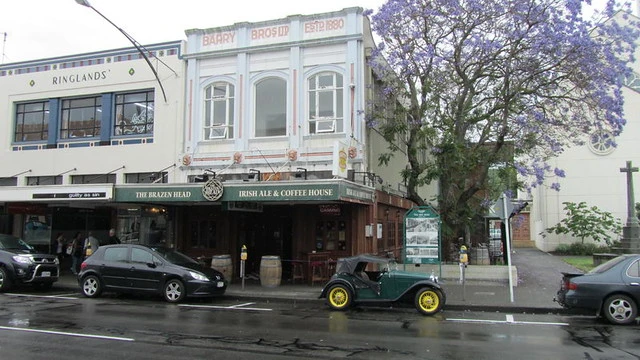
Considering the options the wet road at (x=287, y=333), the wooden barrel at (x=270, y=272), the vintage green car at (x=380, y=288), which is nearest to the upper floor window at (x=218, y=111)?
the wooden barrel at (x=270, y=272)

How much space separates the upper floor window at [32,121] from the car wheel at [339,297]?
15852 millimetres

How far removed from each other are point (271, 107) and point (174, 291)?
7960 millimetres

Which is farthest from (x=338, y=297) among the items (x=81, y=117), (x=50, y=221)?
(x=50, y=221)

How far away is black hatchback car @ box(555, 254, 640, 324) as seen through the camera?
10.1 metres

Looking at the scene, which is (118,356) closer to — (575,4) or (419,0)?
(419,0)

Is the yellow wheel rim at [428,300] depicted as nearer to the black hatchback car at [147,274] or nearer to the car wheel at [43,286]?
the black hatchback car at [147,274]

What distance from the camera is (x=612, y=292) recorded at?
400 inches

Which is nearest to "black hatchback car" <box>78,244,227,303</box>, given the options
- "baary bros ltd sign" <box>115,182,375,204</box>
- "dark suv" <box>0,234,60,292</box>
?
"dark suv" <box>0,234,60,292</box>

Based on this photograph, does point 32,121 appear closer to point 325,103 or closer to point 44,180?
point 44,180

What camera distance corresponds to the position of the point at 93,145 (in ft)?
66.9

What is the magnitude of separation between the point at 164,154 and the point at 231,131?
2.84 m

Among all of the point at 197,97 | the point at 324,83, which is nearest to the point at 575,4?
the point at 324,83

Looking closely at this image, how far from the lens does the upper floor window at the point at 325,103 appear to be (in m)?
17.5

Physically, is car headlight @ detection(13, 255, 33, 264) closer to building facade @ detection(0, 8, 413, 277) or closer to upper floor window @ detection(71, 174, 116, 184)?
building facade @ detection(0, 8, 413, 277)
